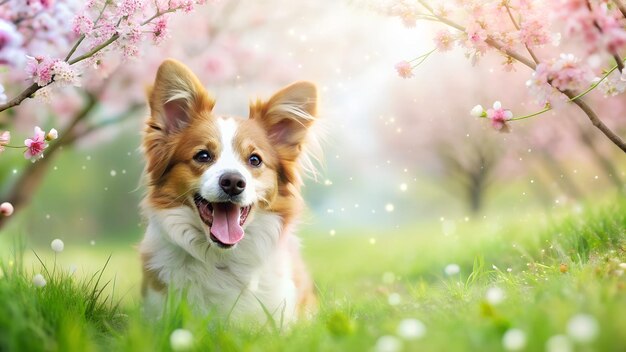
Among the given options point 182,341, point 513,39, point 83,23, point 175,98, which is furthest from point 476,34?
point 182,341

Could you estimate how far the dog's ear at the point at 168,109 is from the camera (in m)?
3.76

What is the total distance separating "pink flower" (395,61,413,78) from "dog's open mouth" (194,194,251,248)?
1192 millimetres

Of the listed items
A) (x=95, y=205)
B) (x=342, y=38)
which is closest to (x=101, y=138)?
(x=95, y=205)

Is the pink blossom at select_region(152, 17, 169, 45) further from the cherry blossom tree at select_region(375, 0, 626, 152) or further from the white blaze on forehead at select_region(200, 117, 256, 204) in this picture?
the cherry blossom tree at select_region(375, 0, 626, 152)

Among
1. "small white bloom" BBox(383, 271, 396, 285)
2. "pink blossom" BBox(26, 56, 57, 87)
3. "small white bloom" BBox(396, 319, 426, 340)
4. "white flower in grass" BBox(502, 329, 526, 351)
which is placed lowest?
"small white bloom" BBox(383, 271, 396, 285)

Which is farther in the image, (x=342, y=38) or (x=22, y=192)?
(x=342, y=38)

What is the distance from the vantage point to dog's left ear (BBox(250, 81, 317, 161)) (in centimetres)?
398

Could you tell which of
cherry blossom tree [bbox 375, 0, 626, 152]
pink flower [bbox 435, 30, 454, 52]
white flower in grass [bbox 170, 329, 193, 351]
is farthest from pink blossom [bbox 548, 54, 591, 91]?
white flower in grass [bbox 170, 329, 193, 351]

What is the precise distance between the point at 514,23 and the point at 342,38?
6.98m

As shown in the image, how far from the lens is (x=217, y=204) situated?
3533mm

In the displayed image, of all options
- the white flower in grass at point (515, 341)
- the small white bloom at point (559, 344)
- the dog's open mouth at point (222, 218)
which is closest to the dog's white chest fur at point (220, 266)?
the dog's open mouth at point (222, 218)

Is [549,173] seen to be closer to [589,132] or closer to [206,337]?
[589,132]

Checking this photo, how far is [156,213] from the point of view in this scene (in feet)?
12.3

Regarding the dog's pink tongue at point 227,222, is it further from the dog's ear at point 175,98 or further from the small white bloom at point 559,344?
the small white bloom at point 559,344
